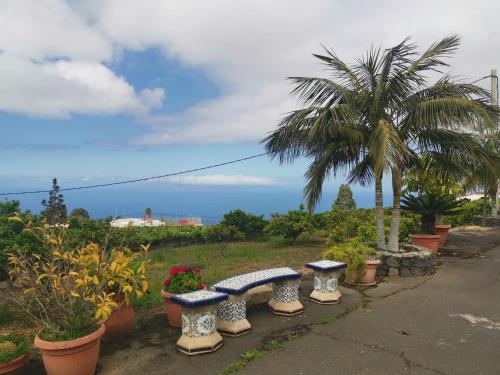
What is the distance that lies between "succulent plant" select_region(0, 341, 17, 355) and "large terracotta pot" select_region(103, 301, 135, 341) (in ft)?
3.30

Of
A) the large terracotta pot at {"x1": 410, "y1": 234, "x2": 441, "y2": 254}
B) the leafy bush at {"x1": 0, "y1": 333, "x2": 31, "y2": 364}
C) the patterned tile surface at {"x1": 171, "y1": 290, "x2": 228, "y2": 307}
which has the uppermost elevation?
the large terracotta pot at {"x1": 410, "y1": 234, "x2": 441, "y2": 254}

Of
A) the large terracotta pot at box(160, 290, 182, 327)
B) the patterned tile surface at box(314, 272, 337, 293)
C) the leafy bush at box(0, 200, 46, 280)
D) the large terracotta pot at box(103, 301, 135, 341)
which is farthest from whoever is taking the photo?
the patterned tile surface at box(314, 272, 337, 293)

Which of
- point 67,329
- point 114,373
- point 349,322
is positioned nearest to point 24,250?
point 67,329

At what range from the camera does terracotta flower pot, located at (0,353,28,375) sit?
3605 millimetres

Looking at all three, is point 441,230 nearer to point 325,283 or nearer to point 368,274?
point 368,274

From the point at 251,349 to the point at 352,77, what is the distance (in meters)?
5.85

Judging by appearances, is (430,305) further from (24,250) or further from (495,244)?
(495,244)

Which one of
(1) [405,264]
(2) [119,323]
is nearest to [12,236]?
(2) [119,323]

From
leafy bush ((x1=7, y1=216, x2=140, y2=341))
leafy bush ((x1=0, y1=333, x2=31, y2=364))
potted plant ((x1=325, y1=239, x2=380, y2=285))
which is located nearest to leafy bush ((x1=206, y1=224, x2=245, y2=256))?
potted plant ((x1=325, y1=239, x2=380, y2=285))

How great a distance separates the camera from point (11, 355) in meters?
3.71

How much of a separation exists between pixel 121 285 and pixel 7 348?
1.19m

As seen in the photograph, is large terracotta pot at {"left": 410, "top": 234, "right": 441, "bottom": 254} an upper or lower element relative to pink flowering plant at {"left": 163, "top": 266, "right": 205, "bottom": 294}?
upper

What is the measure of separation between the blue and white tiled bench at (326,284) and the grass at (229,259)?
7.75 ft

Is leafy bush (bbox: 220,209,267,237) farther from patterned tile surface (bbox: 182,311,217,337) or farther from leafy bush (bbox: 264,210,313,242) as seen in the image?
patterned tile surface (bbox: 182,311,217,337)
